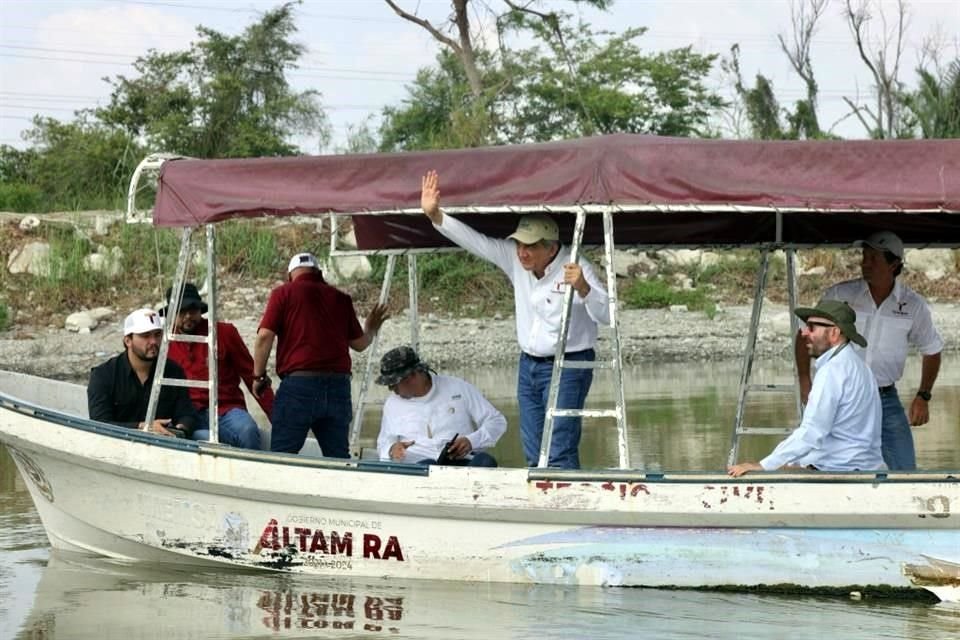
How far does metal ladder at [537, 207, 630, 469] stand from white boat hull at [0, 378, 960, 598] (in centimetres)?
14

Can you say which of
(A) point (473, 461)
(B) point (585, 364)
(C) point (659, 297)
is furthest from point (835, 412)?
(C) point (659, 297)

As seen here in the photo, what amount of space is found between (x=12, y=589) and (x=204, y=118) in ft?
82.3

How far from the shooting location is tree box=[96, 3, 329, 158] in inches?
1239

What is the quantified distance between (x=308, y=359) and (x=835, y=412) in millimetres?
2838

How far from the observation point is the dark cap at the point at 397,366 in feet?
25.3

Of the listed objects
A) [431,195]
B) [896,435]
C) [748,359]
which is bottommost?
[896,435]

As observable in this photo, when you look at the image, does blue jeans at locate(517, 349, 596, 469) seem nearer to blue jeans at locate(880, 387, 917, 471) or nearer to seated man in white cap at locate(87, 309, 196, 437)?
blue jeans at locate(880, 387, 917, 471)

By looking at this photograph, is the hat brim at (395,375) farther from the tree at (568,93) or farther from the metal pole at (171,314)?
the tree at (568,93)

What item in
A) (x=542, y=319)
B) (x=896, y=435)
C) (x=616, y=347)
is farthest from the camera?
(x=896, y=435)

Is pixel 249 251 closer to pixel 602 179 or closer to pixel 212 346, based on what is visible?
pixel 212 346

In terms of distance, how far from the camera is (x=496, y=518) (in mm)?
7062

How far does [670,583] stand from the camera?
6945 millimetres

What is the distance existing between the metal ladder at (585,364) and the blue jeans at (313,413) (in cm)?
164

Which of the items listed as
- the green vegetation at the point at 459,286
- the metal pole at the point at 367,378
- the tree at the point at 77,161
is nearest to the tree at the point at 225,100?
the tree at the point at 77,161
